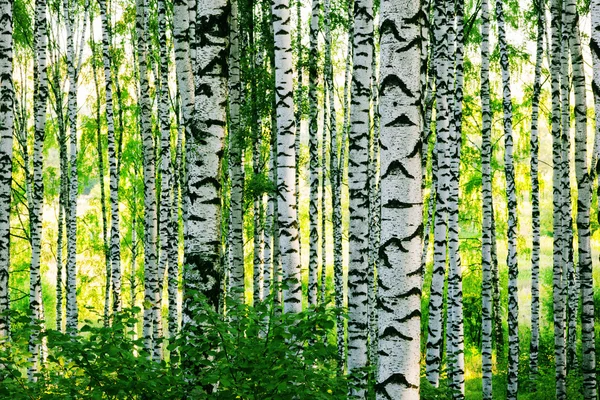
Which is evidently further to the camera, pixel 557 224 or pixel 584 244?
pixel 557 224

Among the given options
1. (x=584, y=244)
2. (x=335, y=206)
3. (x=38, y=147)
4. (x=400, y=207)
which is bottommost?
(x=400, y=207)

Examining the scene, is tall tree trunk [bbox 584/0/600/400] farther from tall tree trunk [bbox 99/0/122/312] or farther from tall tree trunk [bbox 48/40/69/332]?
tall tree trunk [bbox 48/40/69/332]

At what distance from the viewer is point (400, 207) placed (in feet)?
9.82

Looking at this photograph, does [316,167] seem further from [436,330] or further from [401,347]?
[401,347]

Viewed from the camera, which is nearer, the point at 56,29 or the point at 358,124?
the point at 358,124

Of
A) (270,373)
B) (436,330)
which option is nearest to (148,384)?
(270,373)

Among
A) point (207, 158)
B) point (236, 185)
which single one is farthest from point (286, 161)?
point (236, 185)

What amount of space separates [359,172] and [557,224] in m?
5.97

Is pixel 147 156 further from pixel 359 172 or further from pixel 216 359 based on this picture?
pixel 216 359

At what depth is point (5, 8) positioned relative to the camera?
266 inches

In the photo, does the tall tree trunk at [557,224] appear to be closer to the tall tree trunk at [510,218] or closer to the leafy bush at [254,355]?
the tall tree trunk at [510,218]

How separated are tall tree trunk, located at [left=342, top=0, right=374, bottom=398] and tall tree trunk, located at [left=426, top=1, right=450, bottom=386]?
1.22 m

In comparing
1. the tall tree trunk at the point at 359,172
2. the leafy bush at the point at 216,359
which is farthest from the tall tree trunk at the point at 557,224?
the leafy bush at the point at 216,359

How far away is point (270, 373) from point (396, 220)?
5.96ft
